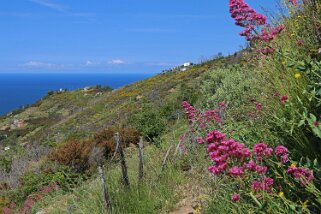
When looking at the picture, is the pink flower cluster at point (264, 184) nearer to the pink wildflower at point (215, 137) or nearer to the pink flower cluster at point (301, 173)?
the pink flower cluster at point (301, 173)

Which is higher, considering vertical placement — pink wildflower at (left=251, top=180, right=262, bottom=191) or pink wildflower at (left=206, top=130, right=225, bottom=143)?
pink wildflower at (left=206, top=130, right=225, bottom=143)

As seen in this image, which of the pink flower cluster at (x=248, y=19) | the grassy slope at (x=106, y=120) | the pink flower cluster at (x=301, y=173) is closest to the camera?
the pink flower cluster at (x=301, y=173)

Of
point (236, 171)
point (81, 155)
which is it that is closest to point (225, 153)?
point (236, 171)

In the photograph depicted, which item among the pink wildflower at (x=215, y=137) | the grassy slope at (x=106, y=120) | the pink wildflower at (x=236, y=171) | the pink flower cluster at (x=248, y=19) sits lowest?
the grassy slope at (x=106, y=120)

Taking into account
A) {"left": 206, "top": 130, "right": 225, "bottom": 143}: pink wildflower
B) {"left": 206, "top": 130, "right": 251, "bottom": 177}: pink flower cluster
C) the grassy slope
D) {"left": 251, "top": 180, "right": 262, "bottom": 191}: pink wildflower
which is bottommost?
the grassy slope

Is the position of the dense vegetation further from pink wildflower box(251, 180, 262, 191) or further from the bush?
the bush

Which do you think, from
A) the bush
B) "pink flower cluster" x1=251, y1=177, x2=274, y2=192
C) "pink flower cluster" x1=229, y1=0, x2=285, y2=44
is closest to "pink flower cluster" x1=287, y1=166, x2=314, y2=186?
"pink flower cluster" x1=251, y1=177, x2=274, y2=192

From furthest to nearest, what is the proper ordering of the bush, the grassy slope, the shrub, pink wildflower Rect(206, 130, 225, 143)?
the bush
the shrub
the grassy slope
pink wildflower Rect(206, 130, 225, 143)

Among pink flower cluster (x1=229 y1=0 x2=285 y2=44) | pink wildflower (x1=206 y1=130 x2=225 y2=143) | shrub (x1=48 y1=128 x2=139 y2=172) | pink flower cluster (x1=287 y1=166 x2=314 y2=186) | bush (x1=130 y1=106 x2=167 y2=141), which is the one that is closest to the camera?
pink flower cluster (x1=287 y1=166 x2=314 y2=186)

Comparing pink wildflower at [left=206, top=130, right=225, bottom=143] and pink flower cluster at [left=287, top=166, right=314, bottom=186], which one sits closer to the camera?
pink flower cluster at [left=287, top=166, right=314, bottom=186]

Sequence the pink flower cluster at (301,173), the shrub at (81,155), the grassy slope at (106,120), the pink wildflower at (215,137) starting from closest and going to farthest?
the pink flower cluster at (301,173)
the pink wildflower at (215,137)
the grassy slope at (106,120)
the shrub at (81,155)

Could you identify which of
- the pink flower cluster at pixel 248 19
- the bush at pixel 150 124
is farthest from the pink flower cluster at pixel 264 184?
the bush at pixel 150 124

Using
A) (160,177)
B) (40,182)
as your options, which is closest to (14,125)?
(40,182)

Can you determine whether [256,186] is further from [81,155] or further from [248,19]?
[81,155]
